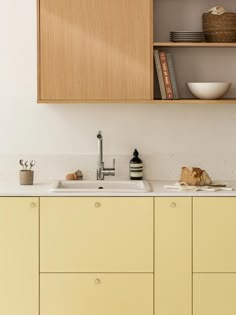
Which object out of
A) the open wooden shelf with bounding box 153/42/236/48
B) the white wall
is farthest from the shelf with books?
the open wooden shelf with bounding box 153/42/236/48

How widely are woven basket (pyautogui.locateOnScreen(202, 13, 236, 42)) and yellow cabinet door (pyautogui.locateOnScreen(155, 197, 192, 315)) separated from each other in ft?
3.07

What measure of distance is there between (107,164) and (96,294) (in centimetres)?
83

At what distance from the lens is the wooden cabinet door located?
4.15 metres

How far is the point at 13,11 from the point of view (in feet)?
14.5

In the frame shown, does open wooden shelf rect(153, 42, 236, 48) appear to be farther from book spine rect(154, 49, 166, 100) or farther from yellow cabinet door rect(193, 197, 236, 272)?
yellow cabinet door rect(193, 197, 236, 272)

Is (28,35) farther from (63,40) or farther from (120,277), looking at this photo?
(120,277)

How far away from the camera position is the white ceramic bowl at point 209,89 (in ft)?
13.7

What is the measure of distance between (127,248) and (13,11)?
1511 mm

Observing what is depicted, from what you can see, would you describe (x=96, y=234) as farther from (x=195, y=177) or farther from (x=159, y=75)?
(x=159, y=75)

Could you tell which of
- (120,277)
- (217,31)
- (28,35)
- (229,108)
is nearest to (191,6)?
(217,31)

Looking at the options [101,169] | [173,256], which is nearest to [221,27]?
[101,169]

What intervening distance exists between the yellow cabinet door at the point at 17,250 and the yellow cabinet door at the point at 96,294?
0.10 meters

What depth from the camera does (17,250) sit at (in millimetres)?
3963

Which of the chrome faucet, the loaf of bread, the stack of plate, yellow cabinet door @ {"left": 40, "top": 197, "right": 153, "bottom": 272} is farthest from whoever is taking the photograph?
the chrome faucet
